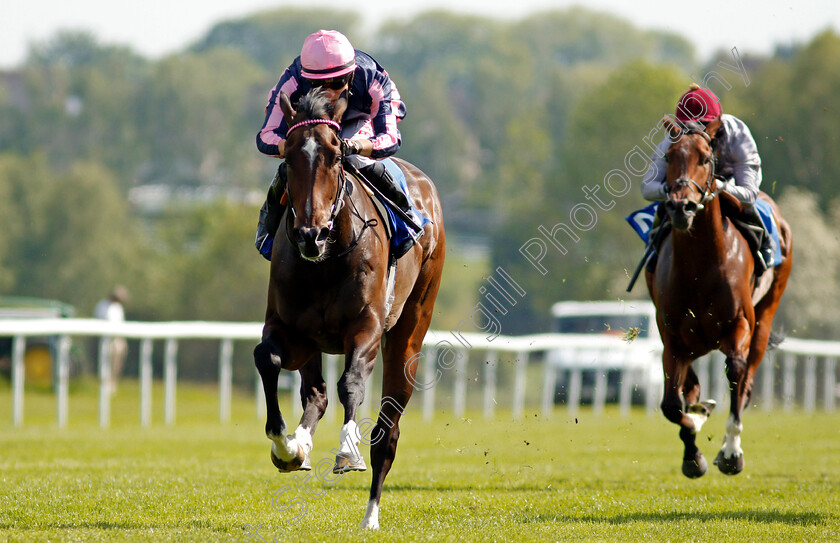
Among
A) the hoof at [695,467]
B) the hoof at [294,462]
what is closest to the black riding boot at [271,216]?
the hoof at [294,462]

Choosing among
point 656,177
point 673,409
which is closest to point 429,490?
point 673,409

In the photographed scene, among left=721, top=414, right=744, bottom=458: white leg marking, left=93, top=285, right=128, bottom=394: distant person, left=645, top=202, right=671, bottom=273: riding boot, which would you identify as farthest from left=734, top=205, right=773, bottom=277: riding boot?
left=93, top=285, right=128, bottom=394: distant person

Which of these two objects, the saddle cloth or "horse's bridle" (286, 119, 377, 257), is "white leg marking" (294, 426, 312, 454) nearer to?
"horse's bridle" (286, 119, 377, 257)

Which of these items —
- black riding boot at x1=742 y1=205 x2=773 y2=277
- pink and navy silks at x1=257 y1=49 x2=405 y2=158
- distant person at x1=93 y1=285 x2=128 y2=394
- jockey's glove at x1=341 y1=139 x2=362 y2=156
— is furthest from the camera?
distant person at x1=93 y1=285 x2=128 y2=394

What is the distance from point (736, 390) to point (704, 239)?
3.30 ft

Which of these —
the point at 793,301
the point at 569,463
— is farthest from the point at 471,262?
the point at 569,463

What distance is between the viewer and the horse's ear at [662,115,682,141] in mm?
7406

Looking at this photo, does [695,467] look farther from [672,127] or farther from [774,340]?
[672,127]

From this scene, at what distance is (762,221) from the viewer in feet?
26.6

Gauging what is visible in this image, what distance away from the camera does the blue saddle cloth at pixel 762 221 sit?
8.27 m

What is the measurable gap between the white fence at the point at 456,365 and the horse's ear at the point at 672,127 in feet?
6.01

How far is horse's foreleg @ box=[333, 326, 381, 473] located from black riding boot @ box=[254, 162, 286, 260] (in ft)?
2.67

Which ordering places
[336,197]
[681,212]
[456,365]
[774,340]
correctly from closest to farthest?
[336,197]
[681,212]
[774,340]
[456,365]

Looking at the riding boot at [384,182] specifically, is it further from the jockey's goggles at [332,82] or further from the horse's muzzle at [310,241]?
the horse's muzzle at [310,241]
